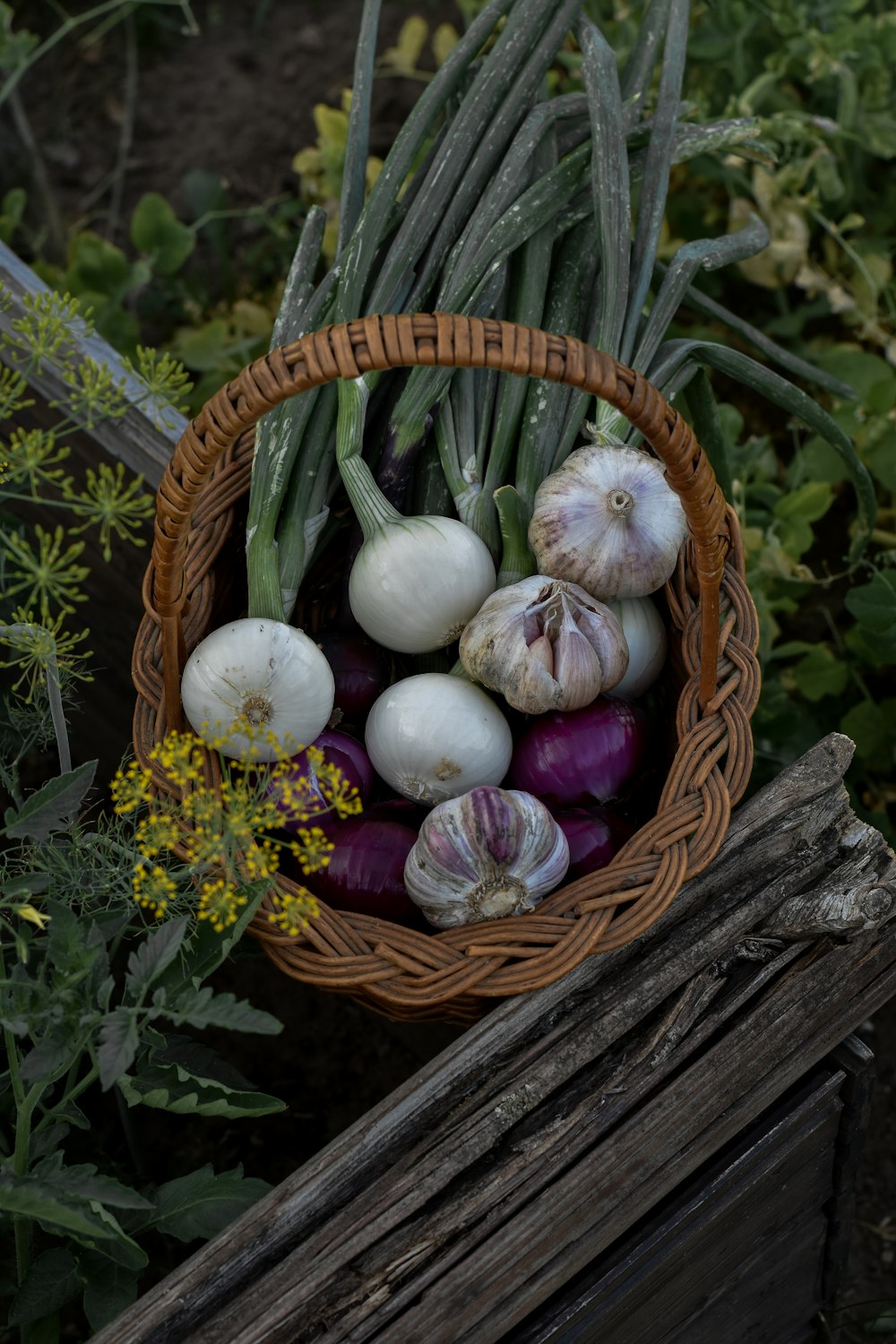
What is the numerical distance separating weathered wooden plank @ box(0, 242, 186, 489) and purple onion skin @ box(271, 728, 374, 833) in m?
0.48

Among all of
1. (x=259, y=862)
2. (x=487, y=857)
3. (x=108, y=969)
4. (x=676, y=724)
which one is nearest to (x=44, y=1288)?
(x=108, y=969)

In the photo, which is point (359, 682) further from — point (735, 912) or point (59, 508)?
point (59, 508)

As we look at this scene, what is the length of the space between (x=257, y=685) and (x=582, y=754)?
34cm

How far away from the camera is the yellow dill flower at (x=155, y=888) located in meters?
1.01

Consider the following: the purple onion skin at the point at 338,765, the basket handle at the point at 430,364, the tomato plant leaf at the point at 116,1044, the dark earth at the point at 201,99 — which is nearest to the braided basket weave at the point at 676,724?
the basket handle at the point at 430,364

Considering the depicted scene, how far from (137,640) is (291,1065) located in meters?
0.73

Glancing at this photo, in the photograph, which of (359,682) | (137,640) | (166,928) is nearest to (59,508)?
(137,640)

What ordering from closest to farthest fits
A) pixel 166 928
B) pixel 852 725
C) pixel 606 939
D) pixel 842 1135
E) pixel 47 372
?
1. pixel 166 928
2. pixel 606 939
3. pixel 842 1135
4. pixel 47 372
5. pixel 852 725

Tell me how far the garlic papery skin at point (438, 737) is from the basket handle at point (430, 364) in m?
0.24

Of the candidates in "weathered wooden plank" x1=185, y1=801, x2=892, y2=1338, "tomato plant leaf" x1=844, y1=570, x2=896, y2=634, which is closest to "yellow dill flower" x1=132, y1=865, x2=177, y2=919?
"weathered wooden plank" x1=185, y1=801, x2=892, y2=1338

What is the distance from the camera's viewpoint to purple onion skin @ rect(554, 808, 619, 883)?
124cm

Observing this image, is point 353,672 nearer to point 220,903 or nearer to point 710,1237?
point 220,903

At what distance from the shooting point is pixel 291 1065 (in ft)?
5.74

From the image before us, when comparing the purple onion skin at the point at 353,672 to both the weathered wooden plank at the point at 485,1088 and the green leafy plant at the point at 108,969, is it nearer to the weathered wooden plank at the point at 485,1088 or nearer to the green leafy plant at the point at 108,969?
the green leafy plant at the point at 108,969
